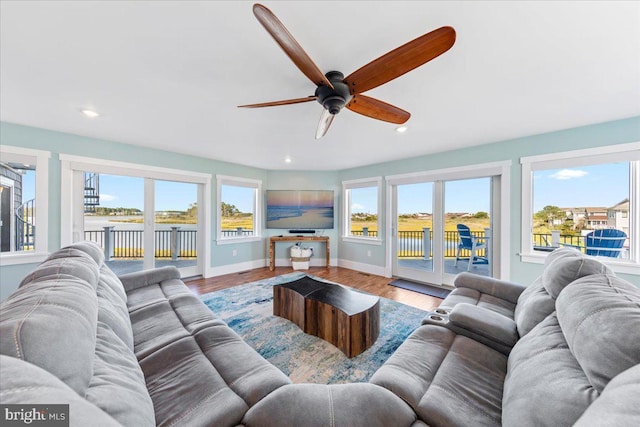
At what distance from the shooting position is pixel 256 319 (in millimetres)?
2625

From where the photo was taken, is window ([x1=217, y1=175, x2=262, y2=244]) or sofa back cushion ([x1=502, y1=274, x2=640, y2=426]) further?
window ([x1=217, y1=175, x2=262, y2=244])

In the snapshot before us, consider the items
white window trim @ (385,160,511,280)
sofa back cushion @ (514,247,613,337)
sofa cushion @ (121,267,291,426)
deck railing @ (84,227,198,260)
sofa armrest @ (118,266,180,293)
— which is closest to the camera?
sofa cushion @ (121,267,291,426)

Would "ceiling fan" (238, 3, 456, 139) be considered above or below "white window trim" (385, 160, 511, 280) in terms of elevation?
above

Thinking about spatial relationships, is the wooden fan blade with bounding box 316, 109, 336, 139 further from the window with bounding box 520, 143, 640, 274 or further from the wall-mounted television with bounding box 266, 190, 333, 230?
the wall-mounted television with bounding box 266, 190, 333, 230

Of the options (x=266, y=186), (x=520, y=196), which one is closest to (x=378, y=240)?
(x=520, y=196)

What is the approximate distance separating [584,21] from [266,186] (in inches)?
193

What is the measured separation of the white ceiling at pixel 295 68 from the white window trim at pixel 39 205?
15.7 inches

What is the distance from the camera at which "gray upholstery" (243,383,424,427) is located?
2.65 feet

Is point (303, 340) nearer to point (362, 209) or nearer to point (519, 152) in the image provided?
point (362, 209)

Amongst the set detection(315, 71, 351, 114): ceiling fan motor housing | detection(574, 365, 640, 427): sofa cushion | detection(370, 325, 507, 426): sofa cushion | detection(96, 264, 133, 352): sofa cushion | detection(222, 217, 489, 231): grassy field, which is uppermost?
detection(315, 71, 351, 114): ceiling fan motor housing

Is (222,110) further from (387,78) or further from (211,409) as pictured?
(211,409)

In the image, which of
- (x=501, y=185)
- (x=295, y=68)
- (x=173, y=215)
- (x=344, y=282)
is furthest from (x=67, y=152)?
(x=501, y=185)

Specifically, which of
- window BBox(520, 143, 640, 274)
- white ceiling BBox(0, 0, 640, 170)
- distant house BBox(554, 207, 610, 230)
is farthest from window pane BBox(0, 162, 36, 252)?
distant house BBox(554, 207, 610, 230)

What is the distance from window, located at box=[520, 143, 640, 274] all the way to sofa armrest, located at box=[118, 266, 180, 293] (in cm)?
438
